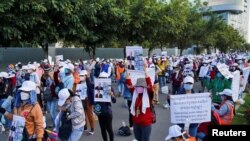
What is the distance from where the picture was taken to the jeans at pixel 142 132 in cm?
707

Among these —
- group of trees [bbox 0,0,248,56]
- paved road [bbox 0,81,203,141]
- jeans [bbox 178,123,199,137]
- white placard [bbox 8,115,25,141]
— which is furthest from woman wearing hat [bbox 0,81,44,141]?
group of trees [bbox 0,0,248,56]

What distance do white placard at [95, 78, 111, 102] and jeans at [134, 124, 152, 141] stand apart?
1.21 m

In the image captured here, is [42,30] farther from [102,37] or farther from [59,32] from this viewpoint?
[102,37]

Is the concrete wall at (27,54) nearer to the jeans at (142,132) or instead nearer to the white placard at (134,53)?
the white placard at (134,53)

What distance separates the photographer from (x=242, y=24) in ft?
579

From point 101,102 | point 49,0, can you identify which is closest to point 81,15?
point 49,0

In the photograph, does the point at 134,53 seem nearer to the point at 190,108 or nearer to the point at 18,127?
the point at 190,108

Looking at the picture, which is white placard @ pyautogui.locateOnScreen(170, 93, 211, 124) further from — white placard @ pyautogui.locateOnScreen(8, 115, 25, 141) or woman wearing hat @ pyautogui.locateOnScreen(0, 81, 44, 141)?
white placard @ pyautogui.locateOnScreen(8, 115, 25, 141)

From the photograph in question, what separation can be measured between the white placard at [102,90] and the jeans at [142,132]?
1.21 meters

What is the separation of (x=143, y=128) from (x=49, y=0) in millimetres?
9170

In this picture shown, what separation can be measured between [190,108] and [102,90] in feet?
8.27

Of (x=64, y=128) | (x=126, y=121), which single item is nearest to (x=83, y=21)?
(x=126, y=121)

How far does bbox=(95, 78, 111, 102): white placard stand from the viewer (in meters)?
8.17

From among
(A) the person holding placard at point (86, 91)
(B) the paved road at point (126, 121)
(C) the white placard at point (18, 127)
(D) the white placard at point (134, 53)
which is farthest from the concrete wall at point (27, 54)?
(C) the white placard at point (18, 127)
